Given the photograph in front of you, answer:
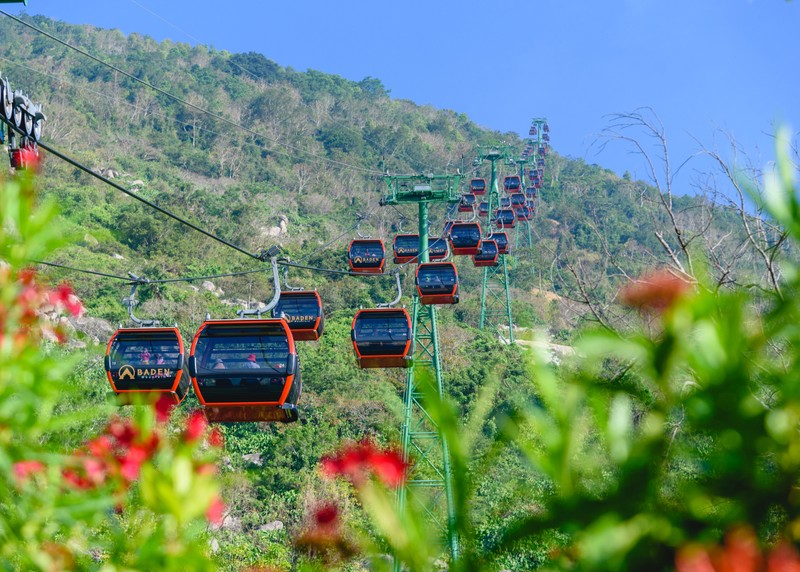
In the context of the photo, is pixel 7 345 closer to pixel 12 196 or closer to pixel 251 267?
pixel 12 196

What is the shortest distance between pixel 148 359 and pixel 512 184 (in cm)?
3560

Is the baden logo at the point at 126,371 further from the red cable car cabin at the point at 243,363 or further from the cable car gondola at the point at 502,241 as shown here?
the cable car gondola at the point at 502,241

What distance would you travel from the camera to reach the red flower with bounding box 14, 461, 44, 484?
124 centimetres

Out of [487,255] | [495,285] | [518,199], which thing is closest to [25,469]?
[487,255]

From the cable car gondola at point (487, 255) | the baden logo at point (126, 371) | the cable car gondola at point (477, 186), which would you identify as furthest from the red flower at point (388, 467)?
the cable car gondola at point (477, 186)

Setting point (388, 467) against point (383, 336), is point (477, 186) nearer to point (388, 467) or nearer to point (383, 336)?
point (383, 336)

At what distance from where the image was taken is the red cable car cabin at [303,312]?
549 inches

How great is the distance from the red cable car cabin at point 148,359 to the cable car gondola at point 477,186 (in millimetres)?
30723

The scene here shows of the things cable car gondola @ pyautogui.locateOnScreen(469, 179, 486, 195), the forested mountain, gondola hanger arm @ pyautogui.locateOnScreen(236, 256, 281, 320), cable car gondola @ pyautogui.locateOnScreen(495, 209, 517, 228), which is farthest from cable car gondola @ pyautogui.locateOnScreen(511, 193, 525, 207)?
gondola hanger arm @ pyautogui.locateOnScreen(236, 256, 281, 320)

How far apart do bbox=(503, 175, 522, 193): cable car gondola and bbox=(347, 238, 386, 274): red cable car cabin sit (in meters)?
25.1

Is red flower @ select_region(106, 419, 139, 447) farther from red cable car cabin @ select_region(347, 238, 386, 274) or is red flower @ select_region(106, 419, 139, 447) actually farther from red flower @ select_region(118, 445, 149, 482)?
red cable car cabin @ select_region(347, 238, 386, 274)

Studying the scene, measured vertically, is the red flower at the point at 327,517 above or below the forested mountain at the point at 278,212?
below

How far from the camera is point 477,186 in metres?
41.4

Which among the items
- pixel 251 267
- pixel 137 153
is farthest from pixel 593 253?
pixel 137 153
